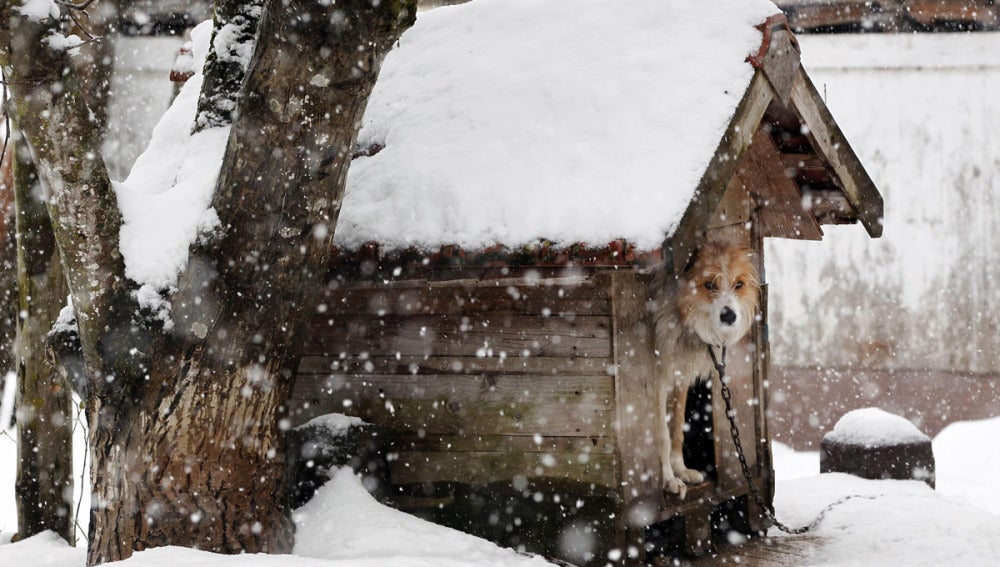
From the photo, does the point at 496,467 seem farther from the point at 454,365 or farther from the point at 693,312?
the point at 693,312

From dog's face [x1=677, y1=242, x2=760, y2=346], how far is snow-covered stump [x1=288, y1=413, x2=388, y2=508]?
5.48ft

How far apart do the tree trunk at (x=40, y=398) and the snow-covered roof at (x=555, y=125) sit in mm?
1875

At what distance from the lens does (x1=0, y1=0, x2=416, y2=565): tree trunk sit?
428 centimetres

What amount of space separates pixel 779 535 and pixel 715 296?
1.88 meters

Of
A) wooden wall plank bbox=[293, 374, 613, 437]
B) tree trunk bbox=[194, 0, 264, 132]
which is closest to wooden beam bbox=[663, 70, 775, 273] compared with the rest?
wooden wall plank bbox=[293, 374, 613, 437]

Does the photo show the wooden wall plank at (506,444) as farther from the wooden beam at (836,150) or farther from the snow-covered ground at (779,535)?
the wooden beam at (836,150)

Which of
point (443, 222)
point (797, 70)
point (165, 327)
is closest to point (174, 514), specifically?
point (165, 327)

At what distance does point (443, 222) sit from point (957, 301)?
284 inches

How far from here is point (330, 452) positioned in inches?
202

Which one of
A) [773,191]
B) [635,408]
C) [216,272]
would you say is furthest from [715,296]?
[216,272]

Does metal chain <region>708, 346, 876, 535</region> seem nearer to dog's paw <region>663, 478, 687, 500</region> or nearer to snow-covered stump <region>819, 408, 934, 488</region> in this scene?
dog's paw <region>663, 478, 687, 500</region>

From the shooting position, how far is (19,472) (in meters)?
6.12

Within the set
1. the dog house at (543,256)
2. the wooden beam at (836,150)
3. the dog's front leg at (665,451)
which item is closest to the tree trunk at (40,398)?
the dog house at (543,256)

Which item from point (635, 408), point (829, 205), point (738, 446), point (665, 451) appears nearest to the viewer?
point (635, 408)
